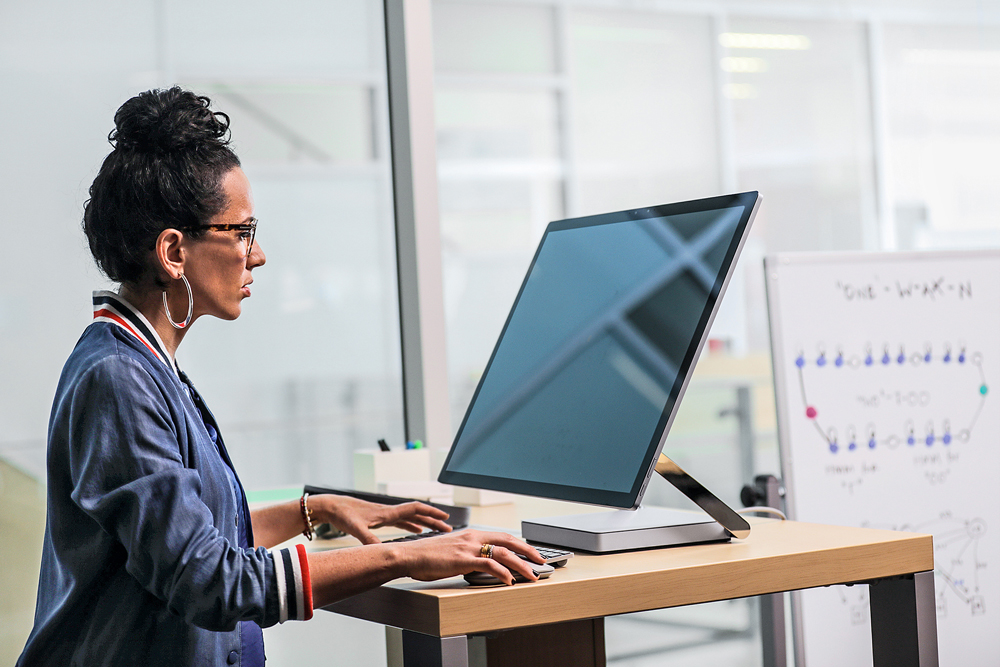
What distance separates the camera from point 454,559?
3.68ft

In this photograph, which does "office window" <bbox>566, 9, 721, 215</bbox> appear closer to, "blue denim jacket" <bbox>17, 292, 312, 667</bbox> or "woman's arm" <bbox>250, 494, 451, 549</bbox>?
"woman's arm" <bbox>250, 494, 451, 549</bbox>

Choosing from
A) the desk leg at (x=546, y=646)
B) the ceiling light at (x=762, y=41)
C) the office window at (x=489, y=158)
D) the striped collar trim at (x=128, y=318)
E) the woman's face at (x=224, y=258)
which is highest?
the ceiling light at (x=762, y=41)

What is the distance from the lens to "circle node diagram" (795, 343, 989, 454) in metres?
2.10

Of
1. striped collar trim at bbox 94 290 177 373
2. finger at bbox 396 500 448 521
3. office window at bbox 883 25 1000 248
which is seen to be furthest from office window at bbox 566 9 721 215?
striped collar trim at bbox 94 290 177 373

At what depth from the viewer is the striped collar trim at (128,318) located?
122cm

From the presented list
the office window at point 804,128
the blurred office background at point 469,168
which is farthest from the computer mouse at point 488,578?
the office window at point 804,128

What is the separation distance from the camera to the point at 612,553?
135cm

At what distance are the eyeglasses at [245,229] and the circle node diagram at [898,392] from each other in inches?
47.5

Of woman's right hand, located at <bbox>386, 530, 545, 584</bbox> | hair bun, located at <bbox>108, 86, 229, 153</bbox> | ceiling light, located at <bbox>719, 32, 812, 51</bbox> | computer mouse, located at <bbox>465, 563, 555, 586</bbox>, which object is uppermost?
ceiling light, located at <bbox>719, 32, 812, 51</bbox>

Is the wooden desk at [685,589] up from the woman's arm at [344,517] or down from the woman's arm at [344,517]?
down

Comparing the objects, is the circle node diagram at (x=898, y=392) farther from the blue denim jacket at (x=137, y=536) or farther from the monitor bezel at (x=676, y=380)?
the blue denim jacket at (x=137, y=536)

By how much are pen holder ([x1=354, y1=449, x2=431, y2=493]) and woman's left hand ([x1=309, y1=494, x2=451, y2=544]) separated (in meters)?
0.43

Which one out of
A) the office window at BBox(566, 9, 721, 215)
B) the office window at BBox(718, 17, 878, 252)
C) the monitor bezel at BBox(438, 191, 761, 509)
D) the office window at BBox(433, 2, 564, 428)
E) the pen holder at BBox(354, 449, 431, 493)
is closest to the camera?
the monitor bezel at BBox(438, 191, 761, 509)

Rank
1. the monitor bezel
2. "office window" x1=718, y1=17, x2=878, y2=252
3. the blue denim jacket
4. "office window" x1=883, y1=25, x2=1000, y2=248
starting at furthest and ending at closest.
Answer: "office window" x1=883, y1=25, x2=1000, y2=248 < "office window" x1=718, y1=17, x2=878, y2=252 < the monitor bezel < the blue denim jacket
